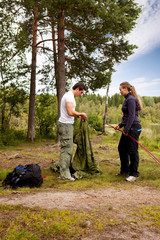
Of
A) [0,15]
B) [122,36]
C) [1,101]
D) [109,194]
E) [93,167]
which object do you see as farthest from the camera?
[1,101]

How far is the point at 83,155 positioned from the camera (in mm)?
5098

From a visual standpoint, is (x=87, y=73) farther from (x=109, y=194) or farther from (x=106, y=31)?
(x=109, y=194)

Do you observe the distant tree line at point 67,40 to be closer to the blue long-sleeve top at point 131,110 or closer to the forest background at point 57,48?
the forest background at point 57,48

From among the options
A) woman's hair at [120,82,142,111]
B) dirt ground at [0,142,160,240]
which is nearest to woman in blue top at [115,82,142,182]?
woman's hair at [120,82,142,111]

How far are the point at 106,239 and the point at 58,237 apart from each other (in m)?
0.51

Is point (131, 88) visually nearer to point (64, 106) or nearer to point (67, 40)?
point (64, 106)

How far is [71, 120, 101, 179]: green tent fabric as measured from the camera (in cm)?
504

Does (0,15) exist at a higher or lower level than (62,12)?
higher

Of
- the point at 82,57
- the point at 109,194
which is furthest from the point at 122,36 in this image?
the point at 109,194

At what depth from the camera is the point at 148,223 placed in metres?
2.59

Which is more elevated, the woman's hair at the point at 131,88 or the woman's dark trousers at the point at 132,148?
the woman's hair at the point at 131,88

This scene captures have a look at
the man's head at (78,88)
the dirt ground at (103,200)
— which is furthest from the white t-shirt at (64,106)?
the dirt ground at (103,200)

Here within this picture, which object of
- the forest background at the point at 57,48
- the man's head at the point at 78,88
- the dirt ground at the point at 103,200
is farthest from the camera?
the forest background at the point at 57,48

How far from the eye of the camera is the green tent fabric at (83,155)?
5042mm
